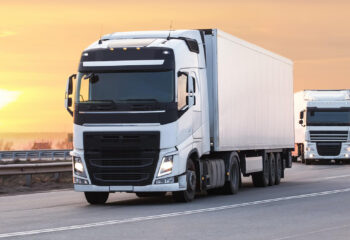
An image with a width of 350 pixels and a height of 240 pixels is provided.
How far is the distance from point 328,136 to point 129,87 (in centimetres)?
3346

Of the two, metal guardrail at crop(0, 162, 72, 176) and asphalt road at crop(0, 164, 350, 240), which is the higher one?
metal guardrail at crop(0, 162, 72, 176)

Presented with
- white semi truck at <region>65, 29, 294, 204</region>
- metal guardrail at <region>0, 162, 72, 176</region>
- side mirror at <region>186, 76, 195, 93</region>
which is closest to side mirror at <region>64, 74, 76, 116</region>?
white semi truck at <region>65, 29, 294, 204</region>

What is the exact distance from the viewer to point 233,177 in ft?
79.3

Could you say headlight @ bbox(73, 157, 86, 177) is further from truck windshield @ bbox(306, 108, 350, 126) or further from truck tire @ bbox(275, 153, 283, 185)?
truck windshield @ bbox(306, 108, 350, 126)

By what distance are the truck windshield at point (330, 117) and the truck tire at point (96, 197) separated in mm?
31630

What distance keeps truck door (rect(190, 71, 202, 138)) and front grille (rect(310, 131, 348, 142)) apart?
31235 millimetres

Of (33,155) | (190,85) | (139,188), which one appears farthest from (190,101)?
(33,155)

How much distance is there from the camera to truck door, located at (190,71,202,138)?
21.0m

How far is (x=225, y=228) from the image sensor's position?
48.5 ft

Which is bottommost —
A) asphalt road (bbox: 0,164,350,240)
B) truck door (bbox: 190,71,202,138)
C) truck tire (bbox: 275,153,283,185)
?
asphalt road (bbox: 0,164,350,240)

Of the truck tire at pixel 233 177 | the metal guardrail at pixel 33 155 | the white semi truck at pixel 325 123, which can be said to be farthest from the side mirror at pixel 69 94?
Result: the metal guardrail at pixel 33 155

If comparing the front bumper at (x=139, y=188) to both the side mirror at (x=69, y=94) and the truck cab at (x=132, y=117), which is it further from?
the side mirror at (x=69, y=94)

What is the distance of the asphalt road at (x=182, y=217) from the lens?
13984mm

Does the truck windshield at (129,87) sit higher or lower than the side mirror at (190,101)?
higher
